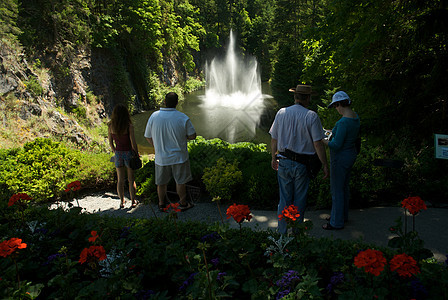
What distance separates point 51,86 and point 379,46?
15.2 meters

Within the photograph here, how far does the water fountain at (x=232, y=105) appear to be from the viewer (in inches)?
781

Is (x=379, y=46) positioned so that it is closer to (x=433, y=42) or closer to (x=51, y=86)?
(x=433, y=42)

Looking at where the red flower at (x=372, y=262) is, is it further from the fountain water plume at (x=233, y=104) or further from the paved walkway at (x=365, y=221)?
the fountain water plume at (x=233, y=104)

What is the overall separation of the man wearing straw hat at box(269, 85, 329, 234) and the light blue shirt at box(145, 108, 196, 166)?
1.55m

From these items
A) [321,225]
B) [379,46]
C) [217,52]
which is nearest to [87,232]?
[321,225]

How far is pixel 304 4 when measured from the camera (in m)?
32.3

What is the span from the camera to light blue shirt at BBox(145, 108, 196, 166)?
14.9 ft

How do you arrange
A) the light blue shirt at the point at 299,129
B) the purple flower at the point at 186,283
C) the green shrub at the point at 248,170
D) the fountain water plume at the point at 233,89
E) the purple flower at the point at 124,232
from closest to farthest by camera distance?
the purple flower at the point at 186,283 → the purple flower at the point at 124,232 → the light blue shirt at the point at 299,129 → the green shrub at the point at 248,170 → the fountain water plume at the point at 233,89

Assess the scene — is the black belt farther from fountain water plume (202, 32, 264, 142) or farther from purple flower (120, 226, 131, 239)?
fountain water plume (202, 32, 264, 142)

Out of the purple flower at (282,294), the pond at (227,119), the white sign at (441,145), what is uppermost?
the white sign at (441,145)

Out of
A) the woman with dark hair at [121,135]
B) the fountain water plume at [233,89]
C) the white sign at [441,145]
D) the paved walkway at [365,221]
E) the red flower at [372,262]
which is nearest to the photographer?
the red flower at [372,262]

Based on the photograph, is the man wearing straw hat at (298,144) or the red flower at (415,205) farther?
the man wearing straw hat at (298,144)

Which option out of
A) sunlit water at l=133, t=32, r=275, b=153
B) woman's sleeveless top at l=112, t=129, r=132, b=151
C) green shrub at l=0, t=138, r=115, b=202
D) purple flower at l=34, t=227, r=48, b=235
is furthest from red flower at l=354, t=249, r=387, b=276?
sunlit water at l=133, t=32, r=275, b=153

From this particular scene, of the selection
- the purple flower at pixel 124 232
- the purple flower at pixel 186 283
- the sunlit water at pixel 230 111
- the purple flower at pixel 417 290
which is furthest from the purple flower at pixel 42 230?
the sunlit water at pixel 230 111
